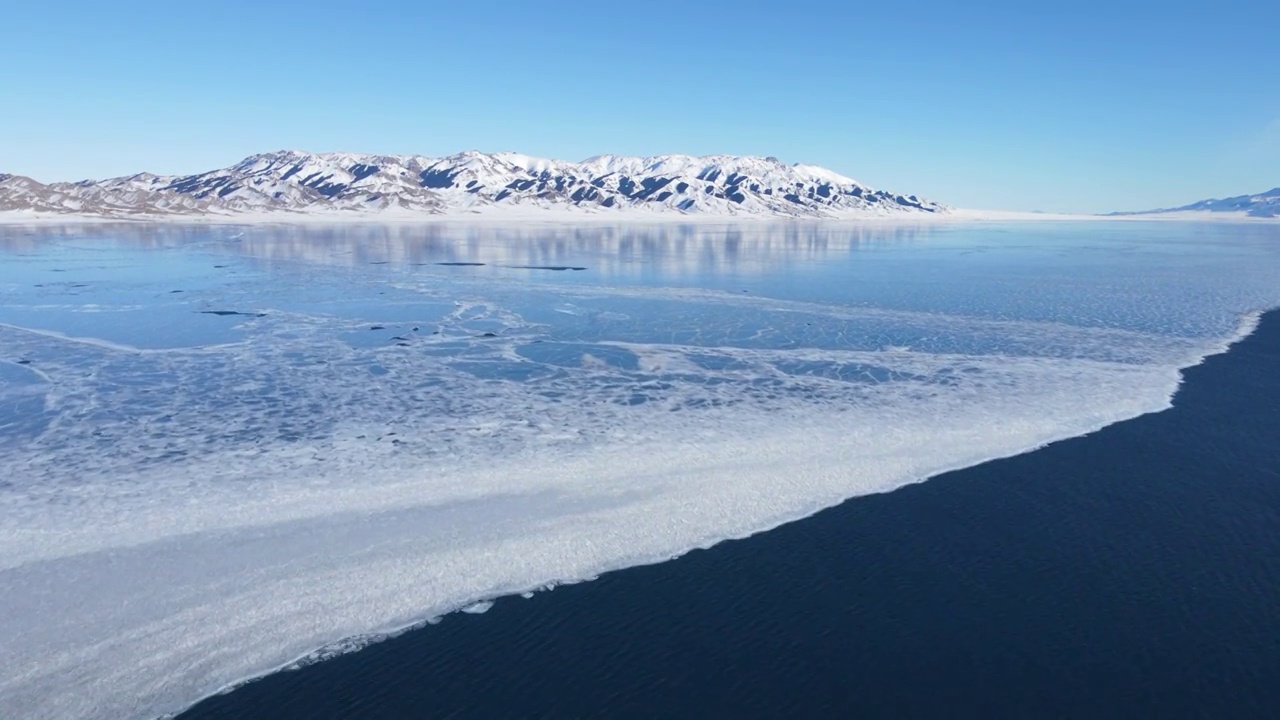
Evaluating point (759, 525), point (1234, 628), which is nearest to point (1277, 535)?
point (1234, 628)

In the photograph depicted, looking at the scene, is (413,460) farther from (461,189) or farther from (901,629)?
(461,189)

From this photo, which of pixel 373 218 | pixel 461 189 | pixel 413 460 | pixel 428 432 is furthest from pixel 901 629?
pixel 461 189

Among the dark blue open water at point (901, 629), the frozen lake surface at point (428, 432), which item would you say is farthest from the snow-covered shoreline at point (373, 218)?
the dark blue open water at point (901, 629)

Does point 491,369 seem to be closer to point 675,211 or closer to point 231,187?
point 675,211

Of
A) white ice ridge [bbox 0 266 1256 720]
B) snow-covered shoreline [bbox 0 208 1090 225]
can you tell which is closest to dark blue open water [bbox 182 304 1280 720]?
white ice ridge [bbox 0 266 1256 720]

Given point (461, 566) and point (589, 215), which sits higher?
point (589, 215)

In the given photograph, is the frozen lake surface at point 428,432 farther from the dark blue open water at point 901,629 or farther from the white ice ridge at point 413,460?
the dark blue open water at point 901,629

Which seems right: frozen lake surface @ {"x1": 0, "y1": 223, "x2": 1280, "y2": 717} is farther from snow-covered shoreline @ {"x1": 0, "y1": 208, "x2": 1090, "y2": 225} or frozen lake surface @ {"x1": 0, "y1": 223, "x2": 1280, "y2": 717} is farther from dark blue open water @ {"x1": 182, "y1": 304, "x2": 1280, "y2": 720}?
snow-covered shoreline @ {"x1": 0, "y1": 208, "x2": 1090, "y2": 225}
